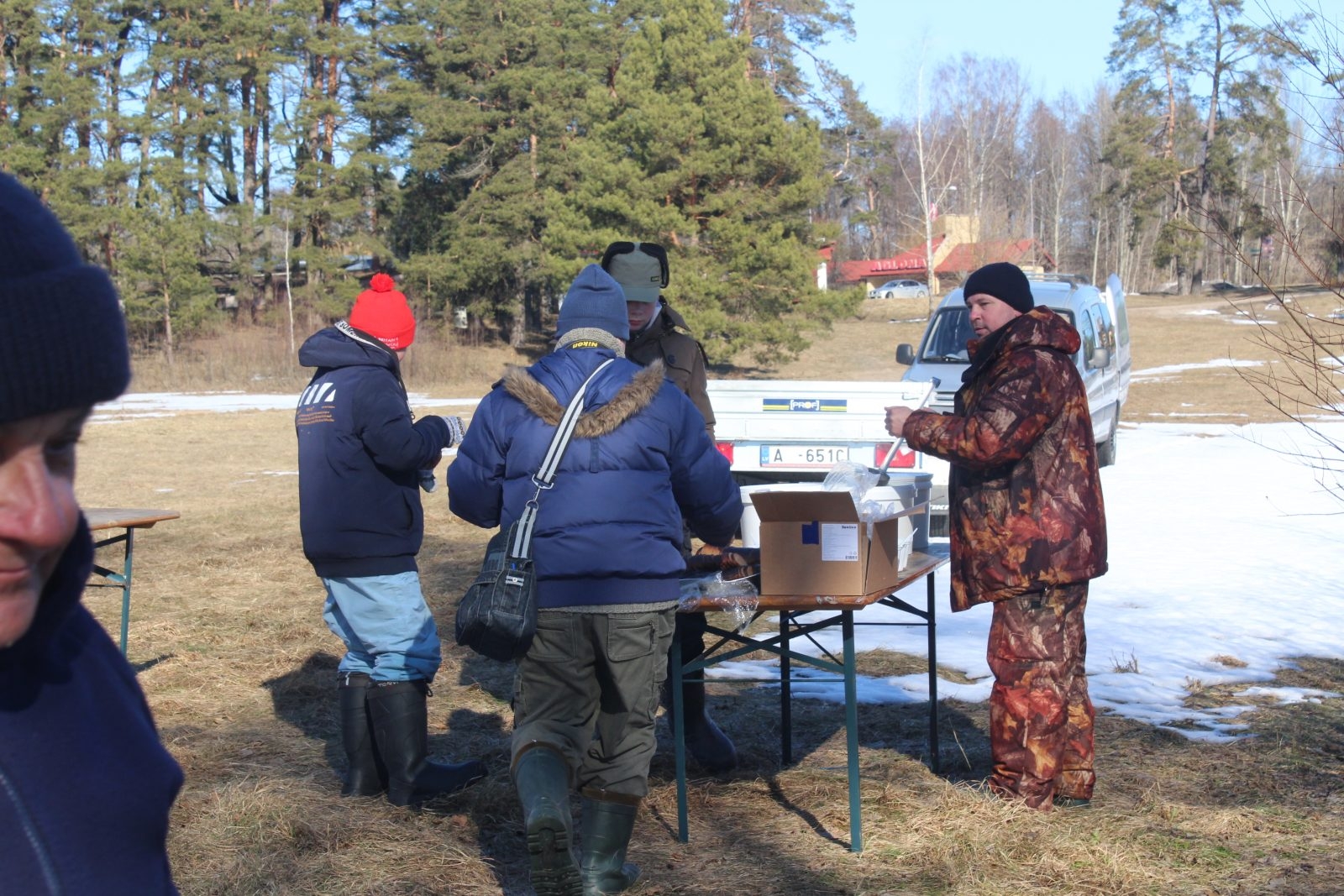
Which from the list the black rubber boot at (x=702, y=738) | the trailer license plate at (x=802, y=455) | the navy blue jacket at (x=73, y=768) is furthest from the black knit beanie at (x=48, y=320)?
the trailer license plate at (x=802, y=455)

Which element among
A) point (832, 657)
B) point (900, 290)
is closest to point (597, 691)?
point (832, 657)

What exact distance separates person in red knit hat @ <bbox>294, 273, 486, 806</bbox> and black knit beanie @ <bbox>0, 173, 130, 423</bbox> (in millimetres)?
3608

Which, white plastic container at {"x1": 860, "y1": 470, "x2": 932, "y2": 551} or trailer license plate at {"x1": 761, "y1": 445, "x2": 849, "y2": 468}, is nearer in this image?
white plastic container at {"x1": 860, "y1": 470, "x2": 932, "y2": 551}

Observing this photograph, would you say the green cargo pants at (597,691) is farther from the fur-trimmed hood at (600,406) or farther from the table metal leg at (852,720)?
the table metal leg at (852,720)

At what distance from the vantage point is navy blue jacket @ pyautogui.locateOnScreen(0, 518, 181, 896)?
0.98 m

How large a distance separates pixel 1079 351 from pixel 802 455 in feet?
13.2

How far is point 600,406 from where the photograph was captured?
12.2ft

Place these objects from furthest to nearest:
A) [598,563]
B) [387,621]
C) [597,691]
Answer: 1. [387,621]
2. [597,691]
3. [598,563]

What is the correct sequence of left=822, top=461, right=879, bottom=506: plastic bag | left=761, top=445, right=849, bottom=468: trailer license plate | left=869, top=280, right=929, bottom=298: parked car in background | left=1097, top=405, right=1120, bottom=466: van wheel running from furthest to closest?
left=869, top=280, right=929, bottom=298: parked car in background, left=1097, top=405, right=1120, bottom=466: van wheel, left=761, top=445, right=849, bottom=468: trailer license plate, left=822, top=461, right=879, bottom=506: plastic bag

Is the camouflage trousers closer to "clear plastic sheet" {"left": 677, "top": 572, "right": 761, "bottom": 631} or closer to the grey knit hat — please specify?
"clear plastic sheet" {"left": 677, "top": 572, "right": 761, "bottom": 631}

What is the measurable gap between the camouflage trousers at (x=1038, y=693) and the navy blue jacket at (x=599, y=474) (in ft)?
4.29

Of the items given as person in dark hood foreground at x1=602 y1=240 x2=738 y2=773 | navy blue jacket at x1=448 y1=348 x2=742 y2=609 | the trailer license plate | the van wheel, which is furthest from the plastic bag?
the van wheel

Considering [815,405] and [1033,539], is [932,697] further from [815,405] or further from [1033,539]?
[815,405]

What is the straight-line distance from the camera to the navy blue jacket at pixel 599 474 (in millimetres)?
3631
